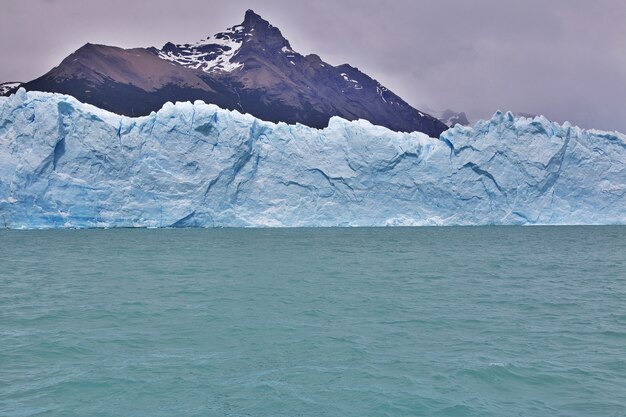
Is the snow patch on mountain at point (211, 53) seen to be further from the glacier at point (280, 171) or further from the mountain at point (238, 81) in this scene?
the glacier at point (280, 171)

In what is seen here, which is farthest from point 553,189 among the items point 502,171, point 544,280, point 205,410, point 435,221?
point 205,410

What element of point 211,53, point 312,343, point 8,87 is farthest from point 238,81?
point 312,343

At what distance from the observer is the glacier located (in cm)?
3322

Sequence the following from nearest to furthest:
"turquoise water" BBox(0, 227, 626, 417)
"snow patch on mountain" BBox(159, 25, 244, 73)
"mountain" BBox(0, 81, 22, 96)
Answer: "turquoise water" BBox(0, 227, 626, 417) → "mountain" BBox(0, 81, 22, 96) → "snow patch on mountain" BBox(159, 25, 244, 73)

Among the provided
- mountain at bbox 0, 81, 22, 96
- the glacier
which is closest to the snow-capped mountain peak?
mountain at bbox 0, 81, 22, 96

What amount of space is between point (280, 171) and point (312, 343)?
2846 cm

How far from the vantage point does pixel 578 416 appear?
5.18m

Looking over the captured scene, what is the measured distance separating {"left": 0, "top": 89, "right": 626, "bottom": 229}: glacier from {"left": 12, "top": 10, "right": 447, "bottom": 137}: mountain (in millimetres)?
14541

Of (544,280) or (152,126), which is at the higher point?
(152,126)

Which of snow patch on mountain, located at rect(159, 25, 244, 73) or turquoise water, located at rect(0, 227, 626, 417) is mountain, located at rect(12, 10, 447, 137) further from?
turquoise water, located at rect(0, 227, 626, 417)

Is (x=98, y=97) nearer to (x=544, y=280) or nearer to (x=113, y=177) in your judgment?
(x=113, y=177)

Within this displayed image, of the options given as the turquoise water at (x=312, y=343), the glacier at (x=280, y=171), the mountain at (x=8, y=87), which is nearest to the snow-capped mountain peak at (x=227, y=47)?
the mountain at (x=8, y=87)

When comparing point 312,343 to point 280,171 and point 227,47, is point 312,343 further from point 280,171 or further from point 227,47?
point 227,47

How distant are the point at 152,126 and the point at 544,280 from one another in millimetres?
26138
